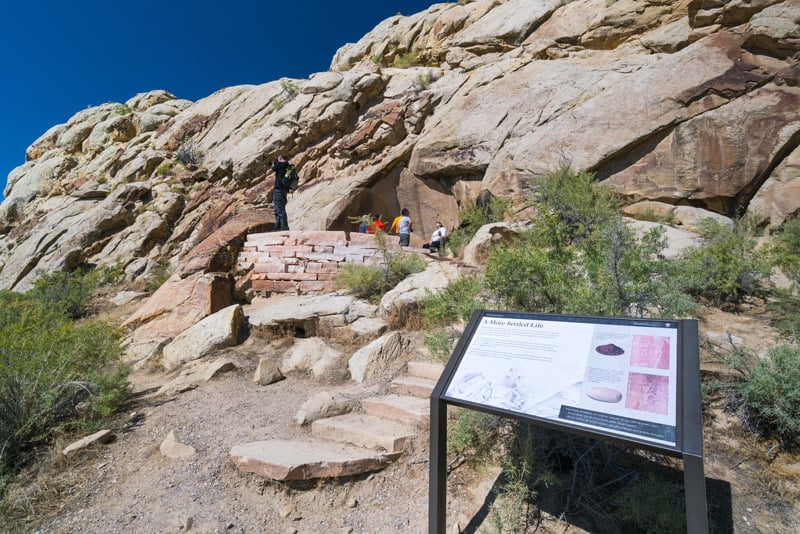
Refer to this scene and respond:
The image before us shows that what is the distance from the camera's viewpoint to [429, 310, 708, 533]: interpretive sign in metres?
1.47

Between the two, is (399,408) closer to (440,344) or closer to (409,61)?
(440,344)

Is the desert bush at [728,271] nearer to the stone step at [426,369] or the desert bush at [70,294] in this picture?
the stone step at [426,369]

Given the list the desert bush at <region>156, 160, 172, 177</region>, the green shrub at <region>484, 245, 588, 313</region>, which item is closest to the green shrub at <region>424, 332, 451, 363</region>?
the green shrub at <region>484, 245, 588, 313</region>

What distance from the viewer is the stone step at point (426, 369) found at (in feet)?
13.7

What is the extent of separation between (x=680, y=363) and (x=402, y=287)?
4867 mm

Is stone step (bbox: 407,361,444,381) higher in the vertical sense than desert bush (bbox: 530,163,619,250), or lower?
lower

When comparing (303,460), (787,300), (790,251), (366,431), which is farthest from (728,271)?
(303,460)

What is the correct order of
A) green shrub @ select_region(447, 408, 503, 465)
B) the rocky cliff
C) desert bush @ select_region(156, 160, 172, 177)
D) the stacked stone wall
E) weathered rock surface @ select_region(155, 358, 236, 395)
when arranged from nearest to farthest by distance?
green shrub @ select_region(447, 408, 503, 465) < weathered rock surface @ select_region(155, 358, 236, 395) < the rocky cliff < the stacked stone wall < desert bush @ select_region(156, 160, 172, 177)

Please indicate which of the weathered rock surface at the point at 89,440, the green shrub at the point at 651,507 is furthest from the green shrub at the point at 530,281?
the weathered rock surface at the point at 89,440

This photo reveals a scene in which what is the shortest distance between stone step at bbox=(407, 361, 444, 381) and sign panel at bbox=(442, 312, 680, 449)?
208cm

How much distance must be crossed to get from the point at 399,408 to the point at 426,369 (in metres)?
0.84

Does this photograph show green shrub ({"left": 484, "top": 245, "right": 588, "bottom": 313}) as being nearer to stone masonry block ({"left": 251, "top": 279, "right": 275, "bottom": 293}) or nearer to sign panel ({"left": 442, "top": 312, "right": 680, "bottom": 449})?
sign panel ({"left": 442, "top": 312, "right": 680, "bottom": 449})

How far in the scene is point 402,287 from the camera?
250 inches

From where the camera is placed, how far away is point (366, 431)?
3.23 m
